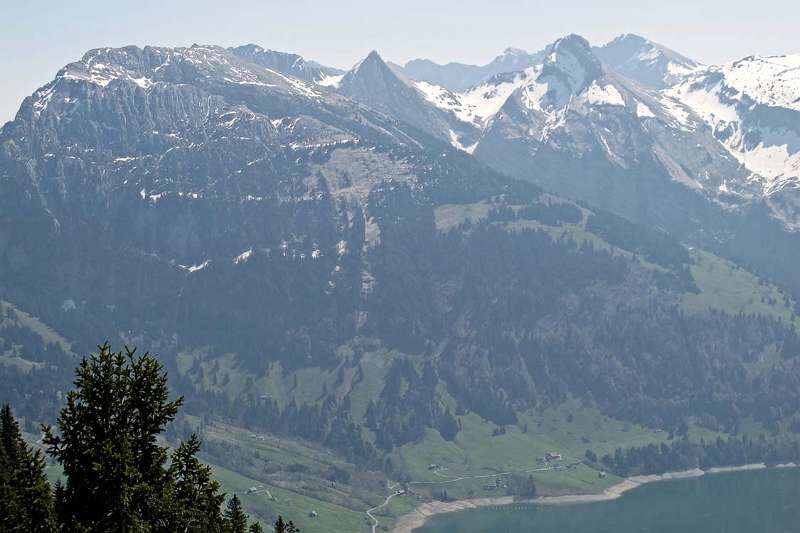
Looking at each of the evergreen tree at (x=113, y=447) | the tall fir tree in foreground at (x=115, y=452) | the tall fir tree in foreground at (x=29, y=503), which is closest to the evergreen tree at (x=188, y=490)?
the tall fir tree in foreground at (x=115, y=452)

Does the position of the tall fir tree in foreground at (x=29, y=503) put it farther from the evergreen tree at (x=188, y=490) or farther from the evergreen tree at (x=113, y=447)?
the evergreen tree at (x=188, y=490)

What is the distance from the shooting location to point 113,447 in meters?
58.6

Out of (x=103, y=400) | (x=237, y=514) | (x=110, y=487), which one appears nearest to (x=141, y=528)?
(x=110, y=487)

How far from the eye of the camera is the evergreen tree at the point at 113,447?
58.7m

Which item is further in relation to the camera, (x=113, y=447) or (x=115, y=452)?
(x=113, y=447)

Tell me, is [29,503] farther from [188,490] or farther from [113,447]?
[188,490]

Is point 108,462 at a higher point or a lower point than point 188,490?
higher

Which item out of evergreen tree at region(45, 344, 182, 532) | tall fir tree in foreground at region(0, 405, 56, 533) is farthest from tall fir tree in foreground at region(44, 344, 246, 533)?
tall fir tree in foreground at region(0, 405, 56, 533)

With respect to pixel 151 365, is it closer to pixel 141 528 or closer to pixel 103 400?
pixel 103 400

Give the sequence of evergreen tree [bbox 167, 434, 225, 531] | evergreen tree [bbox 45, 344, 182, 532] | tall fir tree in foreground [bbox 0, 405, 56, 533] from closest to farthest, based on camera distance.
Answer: evergreen tree [bbox 45, 344, 182, 532]
tall fir tree in foreground [bbox 0, 405, 56, 533]
evergreen tree [bbox 167, 434, 225, 531]

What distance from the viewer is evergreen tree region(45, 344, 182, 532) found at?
58.7m

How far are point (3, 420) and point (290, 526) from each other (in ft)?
112

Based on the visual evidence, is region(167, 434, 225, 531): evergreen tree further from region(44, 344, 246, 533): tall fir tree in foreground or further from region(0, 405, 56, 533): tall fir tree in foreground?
region(0, 405, 56, 533): tall fir tree in foreground

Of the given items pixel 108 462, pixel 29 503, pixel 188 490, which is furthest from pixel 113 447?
pixel 188 490
